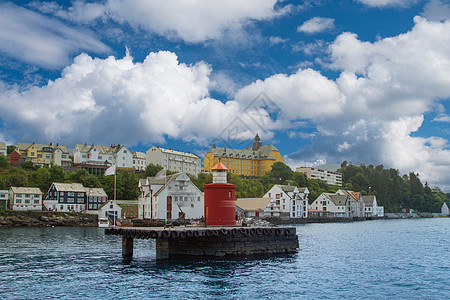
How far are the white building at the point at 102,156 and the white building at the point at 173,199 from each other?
49.5m

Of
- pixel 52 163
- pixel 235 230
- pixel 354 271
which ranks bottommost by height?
pixel 354 271

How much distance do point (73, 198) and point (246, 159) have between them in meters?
102

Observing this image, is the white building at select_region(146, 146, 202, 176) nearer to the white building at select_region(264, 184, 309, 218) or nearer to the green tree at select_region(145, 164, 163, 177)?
the green tree at select_region(145, 164, 163, 177)

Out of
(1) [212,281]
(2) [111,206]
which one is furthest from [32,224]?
(1) [212,281]

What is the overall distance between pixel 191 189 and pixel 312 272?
174 ft

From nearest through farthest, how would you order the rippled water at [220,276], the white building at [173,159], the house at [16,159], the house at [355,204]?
the rippled water at [220,276] < the house at [16,159] < the white building at [173,159] < the house at [355,204]

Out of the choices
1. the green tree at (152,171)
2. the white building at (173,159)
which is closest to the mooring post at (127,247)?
the green tree at (152,171)

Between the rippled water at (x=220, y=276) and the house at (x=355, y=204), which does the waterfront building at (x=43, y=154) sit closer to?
the rippled water at (x=220, y=276)

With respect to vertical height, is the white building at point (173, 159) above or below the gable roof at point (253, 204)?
above

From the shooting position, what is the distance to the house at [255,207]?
387 ft

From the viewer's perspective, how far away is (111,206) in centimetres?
9531

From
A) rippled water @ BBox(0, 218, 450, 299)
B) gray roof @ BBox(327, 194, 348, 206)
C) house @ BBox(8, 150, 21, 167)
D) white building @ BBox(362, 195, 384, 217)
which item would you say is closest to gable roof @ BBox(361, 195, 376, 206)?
white building @ BBox(362, 195, 384, 217)

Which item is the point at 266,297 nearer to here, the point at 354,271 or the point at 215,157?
the point at 354,271

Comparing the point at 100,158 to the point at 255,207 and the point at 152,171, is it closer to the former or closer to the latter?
the point at 152,171
